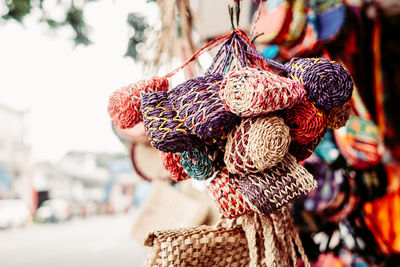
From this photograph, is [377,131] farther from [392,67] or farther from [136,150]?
[136,150]

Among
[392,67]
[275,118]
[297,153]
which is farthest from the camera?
[392,67]

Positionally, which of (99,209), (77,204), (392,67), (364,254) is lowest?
(99,209)

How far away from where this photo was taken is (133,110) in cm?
48

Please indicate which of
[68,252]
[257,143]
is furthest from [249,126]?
[68,252]

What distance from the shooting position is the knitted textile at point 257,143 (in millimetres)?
400

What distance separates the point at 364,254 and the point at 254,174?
1.03m

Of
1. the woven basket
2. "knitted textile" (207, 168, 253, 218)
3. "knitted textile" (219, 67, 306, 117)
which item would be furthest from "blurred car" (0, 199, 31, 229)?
"knitted textile" (219, 67, 306, 117)

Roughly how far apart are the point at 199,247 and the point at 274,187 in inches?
7.1

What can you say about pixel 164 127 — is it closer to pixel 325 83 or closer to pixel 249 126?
pixel 249 126

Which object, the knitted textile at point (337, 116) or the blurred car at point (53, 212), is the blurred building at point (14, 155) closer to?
the blurred car at point (53, 212)

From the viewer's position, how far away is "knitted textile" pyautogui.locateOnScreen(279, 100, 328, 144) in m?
0.44

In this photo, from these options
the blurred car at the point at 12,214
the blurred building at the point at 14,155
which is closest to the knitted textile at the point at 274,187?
the blurred car at the point at 12,214

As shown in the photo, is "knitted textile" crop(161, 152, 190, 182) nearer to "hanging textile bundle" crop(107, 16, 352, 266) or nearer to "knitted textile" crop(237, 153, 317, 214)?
"hanging textile bundle" crop(107, 16, 352, 266)

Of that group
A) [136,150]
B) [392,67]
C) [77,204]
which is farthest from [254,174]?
[77,204]
